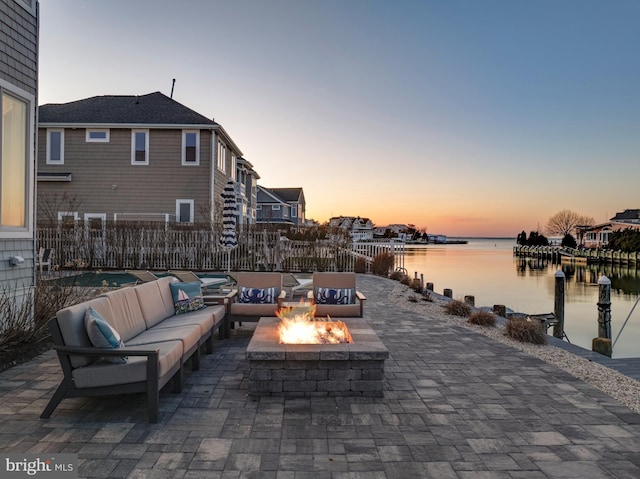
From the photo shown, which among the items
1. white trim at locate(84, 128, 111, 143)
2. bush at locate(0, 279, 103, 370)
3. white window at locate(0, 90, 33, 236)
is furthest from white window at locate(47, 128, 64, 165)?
bush at locate(0, 279, 103, 370)

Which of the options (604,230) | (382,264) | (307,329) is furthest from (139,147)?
(604,230)

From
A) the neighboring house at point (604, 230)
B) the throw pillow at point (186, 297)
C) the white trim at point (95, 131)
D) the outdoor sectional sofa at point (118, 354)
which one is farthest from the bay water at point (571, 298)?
the neighboring house at point (604, 230)

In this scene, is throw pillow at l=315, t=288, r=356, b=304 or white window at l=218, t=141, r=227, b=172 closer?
throw pillow at l=315, t=288, r=356, b=304

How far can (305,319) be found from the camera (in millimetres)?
5293

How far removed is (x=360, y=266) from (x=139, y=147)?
11.3 meters

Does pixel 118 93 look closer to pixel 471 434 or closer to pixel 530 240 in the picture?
pixel 471 434

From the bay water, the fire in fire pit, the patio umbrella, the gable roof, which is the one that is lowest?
the bay water

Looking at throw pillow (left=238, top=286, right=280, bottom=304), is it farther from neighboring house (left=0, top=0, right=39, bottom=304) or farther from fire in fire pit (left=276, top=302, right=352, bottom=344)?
neighboring house (left=0, top=0, right=39, bottom=304)

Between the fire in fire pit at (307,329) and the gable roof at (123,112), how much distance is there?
1393 centimetres

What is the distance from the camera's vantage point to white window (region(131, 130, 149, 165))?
1767 centimetres

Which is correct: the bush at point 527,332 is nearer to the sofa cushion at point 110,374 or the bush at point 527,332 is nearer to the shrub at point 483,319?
the shrub at point 483,319

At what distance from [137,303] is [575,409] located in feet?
15.2

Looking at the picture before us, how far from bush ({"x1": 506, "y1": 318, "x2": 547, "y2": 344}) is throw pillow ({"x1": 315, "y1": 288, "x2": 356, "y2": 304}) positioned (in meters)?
2.63

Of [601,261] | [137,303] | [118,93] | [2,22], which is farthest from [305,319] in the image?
[601,261]
